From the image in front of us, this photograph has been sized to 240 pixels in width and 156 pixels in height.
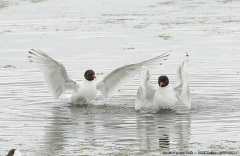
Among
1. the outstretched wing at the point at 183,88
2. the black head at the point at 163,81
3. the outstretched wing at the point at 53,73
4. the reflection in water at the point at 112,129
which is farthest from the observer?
the outstretched wing at the point at 53,73

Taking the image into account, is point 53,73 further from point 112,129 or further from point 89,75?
point 112,129

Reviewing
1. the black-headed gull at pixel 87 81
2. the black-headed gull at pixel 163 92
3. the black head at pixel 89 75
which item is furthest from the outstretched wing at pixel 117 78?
the black-headed gull at pixel 163 92

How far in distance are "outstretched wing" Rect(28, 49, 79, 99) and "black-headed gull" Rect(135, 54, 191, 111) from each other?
2.14 m

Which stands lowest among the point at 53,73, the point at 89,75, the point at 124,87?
the point at 124,87

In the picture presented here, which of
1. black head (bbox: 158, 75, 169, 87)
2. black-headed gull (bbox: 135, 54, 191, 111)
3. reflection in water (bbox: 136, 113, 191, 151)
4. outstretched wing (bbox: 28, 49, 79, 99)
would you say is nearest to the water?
reflection in water (bbox: 136, 113, 191, 151)

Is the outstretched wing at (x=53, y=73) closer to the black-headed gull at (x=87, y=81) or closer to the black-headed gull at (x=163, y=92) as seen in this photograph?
the black-headed gull at (x=87, y=81)

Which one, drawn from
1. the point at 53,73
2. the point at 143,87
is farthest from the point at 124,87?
the point at 143,87

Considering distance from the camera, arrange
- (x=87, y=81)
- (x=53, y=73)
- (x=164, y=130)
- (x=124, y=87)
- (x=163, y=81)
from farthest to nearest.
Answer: (x=124, y=87)
(x=87, y=81)
(x=53, y=73)
(x=163, y=81)
(x=164, y=130)

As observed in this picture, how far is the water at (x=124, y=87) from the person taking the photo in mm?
9328

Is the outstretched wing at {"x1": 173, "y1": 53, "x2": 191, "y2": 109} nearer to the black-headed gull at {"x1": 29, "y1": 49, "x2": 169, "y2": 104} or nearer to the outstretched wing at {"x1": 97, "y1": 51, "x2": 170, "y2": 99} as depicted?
the black-headed gull at {"x1": 29, "y1": 49, "x2": 169, "y2": 104}

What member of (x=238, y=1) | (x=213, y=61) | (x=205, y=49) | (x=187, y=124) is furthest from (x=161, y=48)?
(x=238, y=1)

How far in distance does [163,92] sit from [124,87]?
116 inches

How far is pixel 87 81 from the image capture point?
14.0 metres

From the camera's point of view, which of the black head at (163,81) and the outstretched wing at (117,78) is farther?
the outstretched wing at (117,78)
